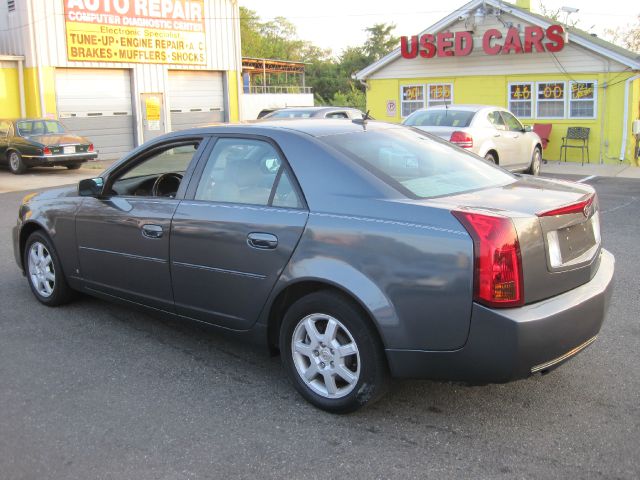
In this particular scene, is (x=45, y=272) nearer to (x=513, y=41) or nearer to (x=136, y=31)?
(x=513, y=41)

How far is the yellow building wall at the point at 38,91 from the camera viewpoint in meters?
22.6

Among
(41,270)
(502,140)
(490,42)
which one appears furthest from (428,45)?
(41,270)

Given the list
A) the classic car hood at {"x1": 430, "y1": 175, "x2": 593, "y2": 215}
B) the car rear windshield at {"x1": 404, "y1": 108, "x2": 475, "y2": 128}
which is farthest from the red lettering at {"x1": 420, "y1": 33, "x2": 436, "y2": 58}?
the classic car hood at {"x1": 430, "y1": 175, "x2": 593, "y2": 215}

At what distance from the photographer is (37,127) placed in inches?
746

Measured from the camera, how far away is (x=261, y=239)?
3.96 meters

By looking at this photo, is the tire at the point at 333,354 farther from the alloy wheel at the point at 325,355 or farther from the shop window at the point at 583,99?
the shop window at the point at 583,99

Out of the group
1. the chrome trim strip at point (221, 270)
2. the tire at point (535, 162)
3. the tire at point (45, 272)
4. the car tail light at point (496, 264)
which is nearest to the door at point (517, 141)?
the tire at point (535, 162)

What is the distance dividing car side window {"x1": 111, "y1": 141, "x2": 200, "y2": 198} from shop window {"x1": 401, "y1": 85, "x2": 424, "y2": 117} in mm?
17873

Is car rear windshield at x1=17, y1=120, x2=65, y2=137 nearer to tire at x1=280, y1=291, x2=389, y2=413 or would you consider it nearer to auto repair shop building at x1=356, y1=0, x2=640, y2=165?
auto repair shop building at x1=356, y1=0, x2=640, y2=165

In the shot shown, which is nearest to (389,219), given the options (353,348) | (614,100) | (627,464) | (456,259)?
(456,259)

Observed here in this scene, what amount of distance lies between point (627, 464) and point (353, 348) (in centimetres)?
140

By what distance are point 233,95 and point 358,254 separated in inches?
1062

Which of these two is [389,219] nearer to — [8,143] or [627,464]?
[627,464]

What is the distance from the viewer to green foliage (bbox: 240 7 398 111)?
61.5m
